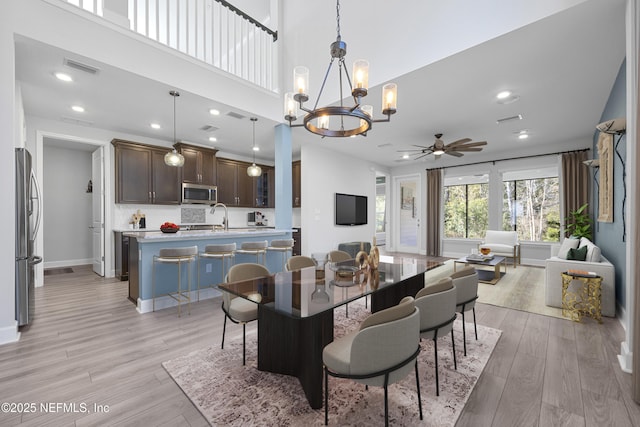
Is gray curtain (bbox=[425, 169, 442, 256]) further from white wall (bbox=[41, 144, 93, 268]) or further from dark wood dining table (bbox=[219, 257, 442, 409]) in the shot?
white wall (bbox=[41, 144, 93, 268])

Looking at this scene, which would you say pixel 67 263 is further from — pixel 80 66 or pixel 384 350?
pixel 384 350

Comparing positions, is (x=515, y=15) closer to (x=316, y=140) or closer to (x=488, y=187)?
(x=316, y=140)

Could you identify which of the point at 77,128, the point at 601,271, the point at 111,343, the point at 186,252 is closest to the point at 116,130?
the point at 77,128

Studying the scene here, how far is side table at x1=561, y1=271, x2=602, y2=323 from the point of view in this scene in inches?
122

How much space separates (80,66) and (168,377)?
347 centimetres

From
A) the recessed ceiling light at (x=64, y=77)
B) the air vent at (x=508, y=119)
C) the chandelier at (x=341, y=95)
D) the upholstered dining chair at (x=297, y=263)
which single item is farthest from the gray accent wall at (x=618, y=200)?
the recessed ceiling light at (x=64, y=77)

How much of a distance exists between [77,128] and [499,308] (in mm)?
7536

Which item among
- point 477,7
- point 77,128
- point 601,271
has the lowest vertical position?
point 601,271

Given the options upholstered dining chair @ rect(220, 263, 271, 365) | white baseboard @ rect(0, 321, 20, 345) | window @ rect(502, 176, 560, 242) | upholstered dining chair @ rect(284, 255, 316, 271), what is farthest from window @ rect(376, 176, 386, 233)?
white baseboard @ rect(0, 321, 20, 345)

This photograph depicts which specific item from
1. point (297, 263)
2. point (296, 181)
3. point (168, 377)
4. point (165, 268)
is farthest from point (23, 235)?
point (296, 181)

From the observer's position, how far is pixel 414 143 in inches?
251

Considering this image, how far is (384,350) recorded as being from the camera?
132 cm

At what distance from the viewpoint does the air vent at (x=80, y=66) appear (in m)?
3.04

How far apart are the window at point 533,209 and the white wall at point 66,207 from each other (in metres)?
10.3
